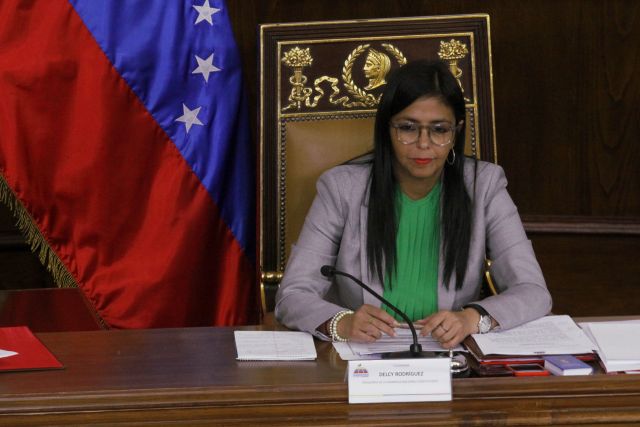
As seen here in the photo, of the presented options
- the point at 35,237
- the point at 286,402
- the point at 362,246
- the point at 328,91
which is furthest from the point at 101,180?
the point at 286,402

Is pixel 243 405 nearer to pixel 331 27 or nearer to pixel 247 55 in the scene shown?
pixel 331 27

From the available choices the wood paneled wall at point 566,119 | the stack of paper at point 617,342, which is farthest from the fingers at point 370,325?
the wood paneled wall at point 566,119

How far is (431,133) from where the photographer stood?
2.17m

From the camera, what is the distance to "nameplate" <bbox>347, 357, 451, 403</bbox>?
1570mm

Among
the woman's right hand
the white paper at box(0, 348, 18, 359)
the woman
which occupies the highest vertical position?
the woman

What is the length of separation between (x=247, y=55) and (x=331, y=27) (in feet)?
1.46

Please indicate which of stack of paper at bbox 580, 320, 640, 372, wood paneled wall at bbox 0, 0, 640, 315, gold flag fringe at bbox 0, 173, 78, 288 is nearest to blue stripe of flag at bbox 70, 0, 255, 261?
wood paneled wall at bbox 0, 0, 640, 315

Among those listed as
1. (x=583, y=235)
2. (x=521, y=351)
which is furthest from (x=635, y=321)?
(x=583, y=235)

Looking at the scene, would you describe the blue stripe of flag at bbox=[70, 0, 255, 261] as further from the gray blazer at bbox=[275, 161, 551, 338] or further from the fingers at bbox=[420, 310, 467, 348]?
the fingers at bbox=[420, 310, 467, 348]

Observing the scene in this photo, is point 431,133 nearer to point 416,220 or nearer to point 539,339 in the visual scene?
point 416,220

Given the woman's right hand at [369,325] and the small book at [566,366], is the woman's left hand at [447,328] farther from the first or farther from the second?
the small book at [566,366]

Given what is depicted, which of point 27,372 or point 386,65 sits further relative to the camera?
point 386,65

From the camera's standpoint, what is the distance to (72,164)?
272 centimetres

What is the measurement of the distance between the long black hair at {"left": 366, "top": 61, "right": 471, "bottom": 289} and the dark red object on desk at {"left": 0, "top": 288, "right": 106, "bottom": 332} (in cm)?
72
